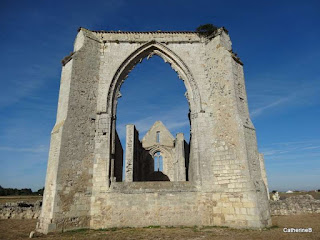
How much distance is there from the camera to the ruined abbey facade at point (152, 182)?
7.19m

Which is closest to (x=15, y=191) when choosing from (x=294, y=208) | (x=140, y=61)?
(x=140, y=61)

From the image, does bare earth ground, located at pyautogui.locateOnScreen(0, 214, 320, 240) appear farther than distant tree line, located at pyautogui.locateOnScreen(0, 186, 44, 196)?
No

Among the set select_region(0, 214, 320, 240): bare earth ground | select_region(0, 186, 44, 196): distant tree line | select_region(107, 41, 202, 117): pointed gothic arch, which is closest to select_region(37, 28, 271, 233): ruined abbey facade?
select_region(107, 41, 202, 117): pointed gothic arch

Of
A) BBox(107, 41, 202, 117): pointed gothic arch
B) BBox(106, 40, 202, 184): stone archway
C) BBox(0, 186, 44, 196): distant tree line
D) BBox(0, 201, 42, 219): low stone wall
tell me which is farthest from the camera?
BBox(0, 186, 44, 196): distant tree line

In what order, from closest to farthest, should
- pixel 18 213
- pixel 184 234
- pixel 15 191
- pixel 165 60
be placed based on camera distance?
pixel 184 234 < pixel 165 60 < pixel 18 213 < pixel 15 191

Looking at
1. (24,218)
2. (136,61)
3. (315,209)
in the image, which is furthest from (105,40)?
(315,209)

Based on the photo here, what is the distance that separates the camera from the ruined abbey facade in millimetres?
7188

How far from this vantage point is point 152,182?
26.0ft

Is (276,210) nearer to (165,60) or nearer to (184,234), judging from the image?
(184,234)

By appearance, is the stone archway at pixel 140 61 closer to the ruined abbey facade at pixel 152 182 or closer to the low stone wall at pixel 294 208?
the ruined abbey facade at pixel 152 182

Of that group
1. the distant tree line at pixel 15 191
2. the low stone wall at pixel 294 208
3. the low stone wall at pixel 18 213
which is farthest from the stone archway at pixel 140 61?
the distant tree line at pixel 15 191

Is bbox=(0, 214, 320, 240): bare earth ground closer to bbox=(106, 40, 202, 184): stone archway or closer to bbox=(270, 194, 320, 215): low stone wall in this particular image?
bbox=(106, 40, 202, 184): stone archway

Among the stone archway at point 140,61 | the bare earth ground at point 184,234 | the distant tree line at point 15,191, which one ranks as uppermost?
the stone archway at point 140,61

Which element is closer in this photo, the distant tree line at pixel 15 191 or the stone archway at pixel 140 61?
the stone archway at pixel 140 61
